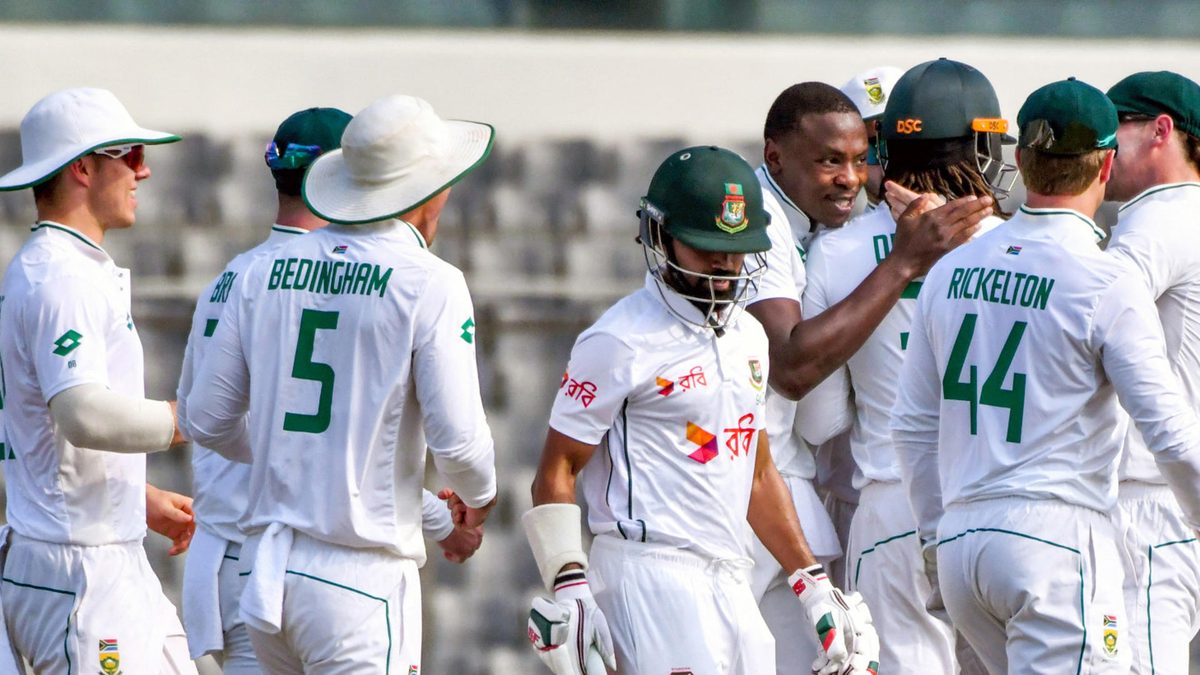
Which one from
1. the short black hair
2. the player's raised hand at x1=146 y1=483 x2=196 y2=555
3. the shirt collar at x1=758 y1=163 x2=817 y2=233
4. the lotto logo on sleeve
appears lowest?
the player's raised hand at x1=146 y1=483 x2=196 y2=555

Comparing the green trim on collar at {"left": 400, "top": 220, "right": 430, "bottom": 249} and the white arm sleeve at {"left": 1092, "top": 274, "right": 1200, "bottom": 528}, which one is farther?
the green trim on collar at {"left": 400, "top": 220, "right": 430, "bottom": 249}

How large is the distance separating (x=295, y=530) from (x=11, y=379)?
86 cm

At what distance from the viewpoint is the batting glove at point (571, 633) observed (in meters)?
3.84

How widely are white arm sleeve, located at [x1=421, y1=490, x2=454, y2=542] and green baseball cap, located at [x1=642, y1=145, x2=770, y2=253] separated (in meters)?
0.90

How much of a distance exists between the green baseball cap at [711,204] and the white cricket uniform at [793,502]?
58cm

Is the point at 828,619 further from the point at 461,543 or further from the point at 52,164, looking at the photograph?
the point at 52,164

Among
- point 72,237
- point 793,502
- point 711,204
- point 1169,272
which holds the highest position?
point 711,204

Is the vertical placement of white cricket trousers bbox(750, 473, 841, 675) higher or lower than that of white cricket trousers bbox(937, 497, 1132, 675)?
lower

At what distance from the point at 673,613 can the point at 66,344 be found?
1482mm

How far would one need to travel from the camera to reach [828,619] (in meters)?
4.09

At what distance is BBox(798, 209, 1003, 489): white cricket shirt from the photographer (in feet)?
15.6

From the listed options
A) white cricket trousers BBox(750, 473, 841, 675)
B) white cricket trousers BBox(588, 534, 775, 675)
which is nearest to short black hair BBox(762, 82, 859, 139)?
white cricket trousers BBox(750, 473, 841, 675)

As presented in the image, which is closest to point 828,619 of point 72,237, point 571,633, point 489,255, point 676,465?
point 676,465

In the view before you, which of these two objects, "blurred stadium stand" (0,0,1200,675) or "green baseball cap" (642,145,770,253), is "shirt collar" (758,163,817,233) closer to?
"green baseball cap" (642,145,770,253)
